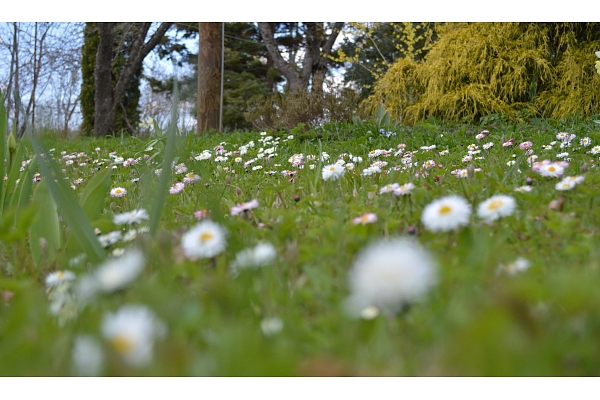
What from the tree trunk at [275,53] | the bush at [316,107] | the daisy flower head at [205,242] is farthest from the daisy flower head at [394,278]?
the tree trunk at [275,53]

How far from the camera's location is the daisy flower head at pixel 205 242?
935 millimetres

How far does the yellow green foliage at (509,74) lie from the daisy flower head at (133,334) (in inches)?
241

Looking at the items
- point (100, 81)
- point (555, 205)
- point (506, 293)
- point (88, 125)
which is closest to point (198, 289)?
point (506, 293)

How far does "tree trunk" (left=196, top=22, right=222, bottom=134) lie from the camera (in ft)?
24.1

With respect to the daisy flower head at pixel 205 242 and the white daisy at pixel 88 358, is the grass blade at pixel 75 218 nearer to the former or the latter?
the daisy flower head at pixel 205 242

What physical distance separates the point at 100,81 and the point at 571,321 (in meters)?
12.2

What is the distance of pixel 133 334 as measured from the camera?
565 mm

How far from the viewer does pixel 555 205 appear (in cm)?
123

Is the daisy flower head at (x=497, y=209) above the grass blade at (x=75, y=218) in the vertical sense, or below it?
above

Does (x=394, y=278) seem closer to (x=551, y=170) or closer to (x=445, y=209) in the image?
(x=445, y=209)

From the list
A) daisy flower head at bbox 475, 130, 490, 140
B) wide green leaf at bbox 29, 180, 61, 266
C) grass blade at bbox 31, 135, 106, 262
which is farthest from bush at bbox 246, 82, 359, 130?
grass blade at bbox 31, 135, 106, 262

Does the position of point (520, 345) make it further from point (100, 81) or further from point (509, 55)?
point (100, 81)

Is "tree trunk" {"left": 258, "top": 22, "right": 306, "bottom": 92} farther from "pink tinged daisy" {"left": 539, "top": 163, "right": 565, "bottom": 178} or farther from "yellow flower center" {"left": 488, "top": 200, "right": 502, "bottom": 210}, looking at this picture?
"yellow flower center" {"left": 488, "top": 200, "right": 502, "bottom": 210}

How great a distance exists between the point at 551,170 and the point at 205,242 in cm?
117
